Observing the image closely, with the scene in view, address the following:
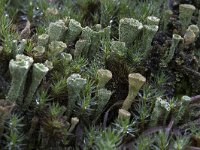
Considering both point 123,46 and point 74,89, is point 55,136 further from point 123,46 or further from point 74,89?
point 123,46

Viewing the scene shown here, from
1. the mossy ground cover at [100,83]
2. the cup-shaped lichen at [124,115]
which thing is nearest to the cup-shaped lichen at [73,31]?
the mossy ground cover at [100,83]

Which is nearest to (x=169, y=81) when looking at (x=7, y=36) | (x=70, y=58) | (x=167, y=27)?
(x=167, y=27)

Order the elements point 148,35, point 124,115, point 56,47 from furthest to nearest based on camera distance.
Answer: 1. point 148,35
2. point 56,47
3. point 124,115

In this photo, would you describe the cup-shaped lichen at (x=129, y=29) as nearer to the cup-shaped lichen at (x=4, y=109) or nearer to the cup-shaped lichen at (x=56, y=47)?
the cup-shaped lichen at (x=56, y=47)

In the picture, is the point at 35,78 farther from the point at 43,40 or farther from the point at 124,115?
the point at 124,115

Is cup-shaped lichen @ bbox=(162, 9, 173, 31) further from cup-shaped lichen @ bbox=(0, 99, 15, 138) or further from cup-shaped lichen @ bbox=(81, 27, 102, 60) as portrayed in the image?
cup-shaped lichen @ bbox=(0, 99, 15, 138)

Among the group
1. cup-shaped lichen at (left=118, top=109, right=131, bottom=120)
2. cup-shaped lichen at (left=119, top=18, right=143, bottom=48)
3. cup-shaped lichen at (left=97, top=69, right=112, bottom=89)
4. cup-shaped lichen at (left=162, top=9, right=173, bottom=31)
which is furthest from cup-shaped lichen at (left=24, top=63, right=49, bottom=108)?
cup-shaped lichen at (left=162, top=9, right=173, bottom=31)

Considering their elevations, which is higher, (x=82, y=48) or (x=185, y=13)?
(x=185, y=13)

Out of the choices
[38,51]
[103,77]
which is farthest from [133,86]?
[38,51]
